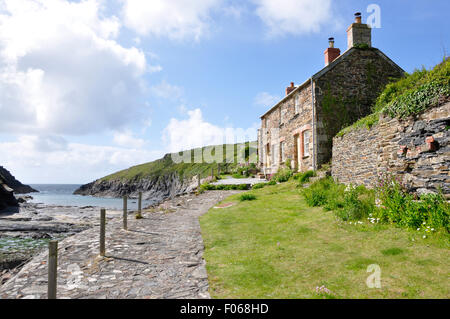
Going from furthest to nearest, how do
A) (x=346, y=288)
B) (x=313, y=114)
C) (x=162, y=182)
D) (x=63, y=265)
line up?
(x=162, y=182) < (x=313, y=114) < (x=63, y=265) < (x=346, y=288)

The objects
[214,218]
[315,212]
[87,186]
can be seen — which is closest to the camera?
[315,212]

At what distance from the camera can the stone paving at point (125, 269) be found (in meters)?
4.77

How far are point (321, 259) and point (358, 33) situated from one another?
17.6m

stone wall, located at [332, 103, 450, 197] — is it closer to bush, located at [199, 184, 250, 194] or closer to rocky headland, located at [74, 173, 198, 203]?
bush, located at [199, 184, 250, 194]

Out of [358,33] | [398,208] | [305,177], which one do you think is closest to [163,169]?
[305,177]

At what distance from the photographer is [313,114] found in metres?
17.7

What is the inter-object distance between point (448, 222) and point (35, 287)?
28.6ft

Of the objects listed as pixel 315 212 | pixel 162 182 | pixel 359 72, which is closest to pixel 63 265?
pixel 315 212

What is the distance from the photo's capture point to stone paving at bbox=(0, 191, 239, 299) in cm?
477

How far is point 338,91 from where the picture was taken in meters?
18.0

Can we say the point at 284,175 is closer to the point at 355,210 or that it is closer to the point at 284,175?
the point at 284,175

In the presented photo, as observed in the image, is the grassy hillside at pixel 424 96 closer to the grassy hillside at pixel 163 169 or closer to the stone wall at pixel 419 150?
the stone wall at pixel 419 150

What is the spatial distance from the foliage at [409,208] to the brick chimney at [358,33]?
13191 mm
